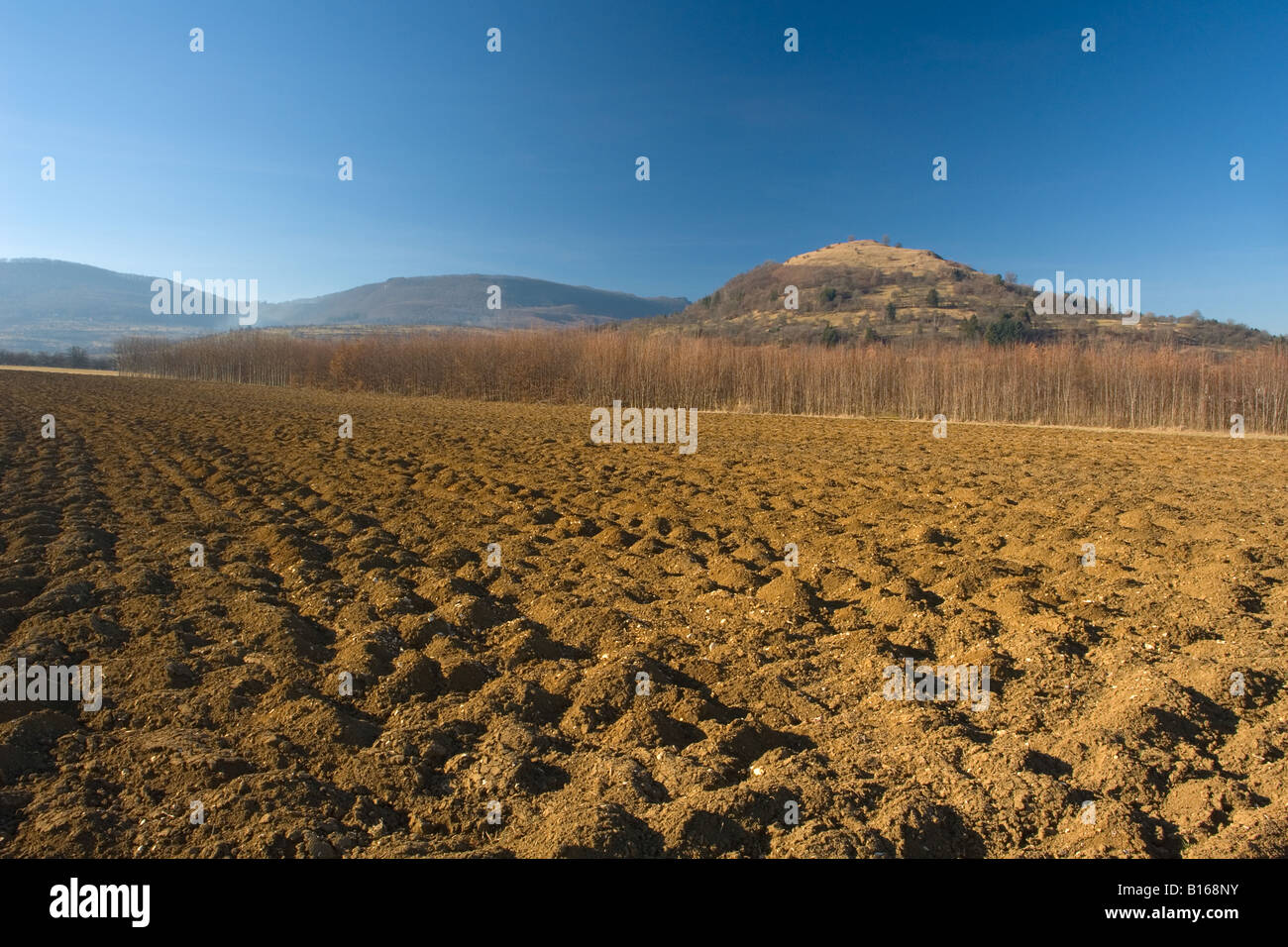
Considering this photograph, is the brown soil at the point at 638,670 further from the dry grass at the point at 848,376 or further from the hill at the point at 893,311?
the hill at the point at 893,311

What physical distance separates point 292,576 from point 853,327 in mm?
59773

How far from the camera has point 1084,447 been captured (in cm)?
1362

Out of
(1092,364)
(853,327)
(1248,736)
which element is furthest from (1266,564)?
(853,327)

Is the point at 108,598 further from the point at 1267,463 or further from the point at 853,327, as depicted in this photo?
the point at 853,327

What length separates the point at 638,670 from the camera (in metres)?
3.66

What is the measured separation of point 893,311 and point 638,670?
6569cm

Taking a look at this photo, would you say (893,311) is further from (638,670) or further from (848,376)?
(638,670)

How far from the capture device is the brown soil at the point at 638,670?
2.50m

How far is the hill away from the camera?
47.7 m

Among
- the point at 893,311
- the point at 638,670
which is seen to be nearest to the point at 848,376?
the point at 638,670

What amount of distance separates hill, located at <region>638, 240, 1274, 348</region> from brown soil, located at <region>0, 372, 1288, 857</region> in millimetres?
31187

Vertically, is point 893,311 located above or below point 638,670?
above

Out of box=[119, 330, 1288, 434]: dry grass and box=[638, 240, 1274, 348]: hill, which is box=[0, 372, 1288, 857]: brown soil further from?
box=[638, 240, 1274, 348]: hill

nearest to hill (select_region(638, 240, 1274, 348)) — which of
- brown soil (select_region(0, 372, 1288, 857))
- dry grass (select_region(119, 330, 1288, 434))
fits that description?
dry grass (select_region(119, 330, 1288, 434))
